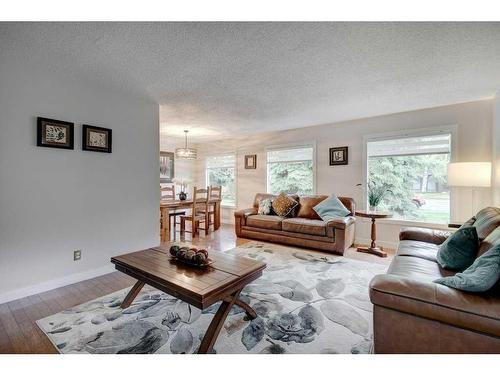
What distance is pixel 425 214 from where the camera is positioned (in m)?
3.97

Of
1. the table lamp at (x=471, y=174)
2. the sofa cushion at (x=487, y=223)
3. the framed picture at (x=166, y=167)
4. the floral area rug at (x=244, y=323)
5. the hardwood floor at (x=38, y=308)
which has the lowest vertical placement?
the hardwood floor at (x=38, y=308)

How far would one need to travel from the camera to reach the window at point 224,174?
6531mm

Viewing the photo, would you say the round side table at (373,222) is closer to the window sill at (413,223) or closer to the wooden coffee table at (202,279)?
the window sill at (413,223)

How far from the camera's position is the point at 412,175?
4074 mm

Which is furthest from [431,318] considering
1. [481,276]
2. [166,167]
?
[166,167]

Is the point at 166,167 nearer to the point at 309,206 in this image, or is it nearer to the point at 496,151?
the point at 309,206

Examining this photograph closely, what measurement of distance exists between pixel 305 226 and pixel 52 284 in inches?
132

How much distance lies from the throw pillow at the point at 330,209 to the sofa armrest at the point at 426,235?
49.2 inches

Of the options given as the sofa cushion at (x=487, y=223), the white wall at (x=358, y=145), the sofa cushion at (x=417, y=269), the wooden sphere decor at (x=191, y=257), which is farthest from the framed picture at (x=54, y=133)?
the sofa cushion at (x=487, y=223)

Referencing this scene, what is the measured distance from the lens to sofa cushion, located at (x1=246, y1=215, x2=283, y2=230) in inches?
171

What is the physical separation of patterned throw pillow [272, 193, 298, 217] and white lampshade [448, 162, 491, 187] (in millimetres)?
2421

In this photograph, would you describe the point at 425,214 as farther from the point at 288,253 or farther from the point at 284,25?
the point at 284,25

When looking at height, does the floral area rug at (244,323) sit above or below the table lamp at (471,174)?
below
